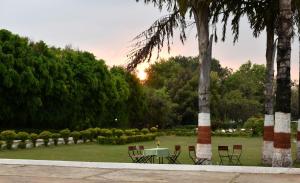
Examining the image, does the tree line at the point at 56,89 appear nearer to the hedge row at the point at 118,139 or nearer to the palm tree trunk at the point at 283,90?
the hedge row at the point at 118,139

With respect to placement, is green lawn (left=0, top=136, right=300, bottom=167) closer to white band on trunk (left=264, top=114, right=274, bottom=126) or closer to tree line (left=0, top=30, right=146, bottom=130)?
white band on trunk (left=264, top=114, right=274, bottom=126)

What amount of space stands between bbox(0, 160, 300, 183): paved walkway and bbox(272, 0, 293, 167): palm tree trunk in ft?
5.02

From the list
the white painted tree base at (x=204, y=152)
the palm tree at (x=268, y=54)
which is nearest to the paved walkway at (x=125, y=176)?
the white painted tree base at (x=204, y=152)

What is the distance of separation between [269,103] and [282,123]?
3.27 metres

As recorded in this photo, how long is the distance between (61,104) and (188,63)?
5254 cm

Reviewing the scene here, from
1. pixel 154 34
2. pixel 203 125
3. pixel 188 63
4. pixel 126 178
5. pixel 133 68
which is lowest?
pixel 126 178

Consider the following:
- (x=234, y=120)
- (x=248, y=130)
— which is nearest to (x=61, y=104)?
(x=248, y=130)

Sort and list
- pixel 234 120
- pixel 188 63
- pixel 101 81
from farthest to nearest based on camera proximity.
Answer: pixel 188 63 → pixel 234 120 → pixel 101 81

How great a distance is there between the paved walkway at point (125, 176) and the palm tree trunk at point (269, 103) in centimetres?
439

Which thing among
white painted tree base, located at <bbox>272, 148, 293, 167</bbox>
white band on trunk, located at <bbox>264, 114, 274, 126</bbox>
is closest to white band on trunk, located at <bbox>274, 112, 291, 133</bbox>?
white painted tree base, located at <bbox>272, 148, 293, 167</bbox>

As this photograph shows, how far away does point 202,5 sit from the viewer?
624 inches

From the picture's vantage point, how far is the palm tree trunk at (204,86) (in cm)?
1571

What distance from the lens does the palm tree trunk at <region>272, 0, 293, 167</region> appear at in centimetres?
1406

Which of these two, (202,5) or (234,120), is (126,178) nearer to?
(202,5)
